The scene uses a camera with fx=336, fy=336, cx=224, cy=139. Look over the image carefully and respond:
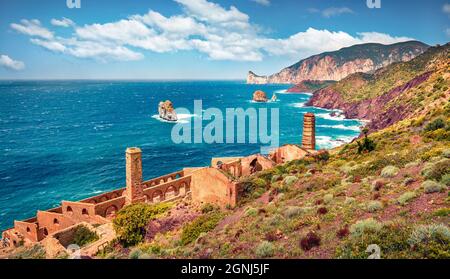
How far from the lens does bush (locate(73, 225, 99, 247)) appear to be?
24.7 metres

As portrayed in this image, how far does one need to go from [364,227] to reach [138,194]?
79.2ft

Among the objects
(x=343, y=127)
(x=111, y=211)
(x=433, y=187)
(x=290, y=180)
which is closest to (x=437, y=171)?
(x=433, y=187)

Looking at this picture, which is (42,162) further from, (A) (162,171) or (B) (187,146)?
(B) (187,146)

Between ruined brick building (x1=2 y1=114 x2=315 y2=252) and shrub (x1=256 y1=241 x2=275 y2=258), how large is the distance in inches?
474

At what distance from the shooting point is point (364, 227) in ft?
32.5

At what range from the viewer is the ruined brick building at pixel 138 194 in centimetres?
2405

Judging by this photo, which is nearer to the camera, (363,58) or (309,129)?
(309,129)

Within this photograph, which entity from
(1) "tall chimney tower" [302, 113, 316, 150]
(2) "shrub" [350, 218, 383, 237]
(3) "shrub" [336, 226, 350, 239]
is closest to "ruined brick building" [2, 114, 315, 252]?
(1) "tall chimney tower" [302, 113, 316, 150]

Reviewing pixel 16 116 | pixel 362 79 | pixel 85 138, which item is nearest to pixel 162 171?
pixel 85 138

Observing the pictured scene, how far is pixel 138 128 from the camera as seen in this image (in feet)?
290

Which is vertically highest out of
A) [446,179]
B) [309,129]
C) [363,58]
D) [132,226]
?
[363,58]

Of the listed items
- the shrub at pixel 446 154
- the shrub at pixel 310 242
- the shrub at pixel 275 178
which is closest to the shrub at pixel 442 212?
the shrub at pixel 310 242

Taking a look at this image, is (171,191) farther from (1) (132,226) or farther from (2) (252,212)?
(2) (252,212)

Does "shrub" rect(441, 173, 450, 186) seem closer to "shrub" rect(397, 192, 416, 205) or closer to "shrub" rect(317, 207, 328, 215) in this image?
"shrub" rect(397, 192, 416, 205)
